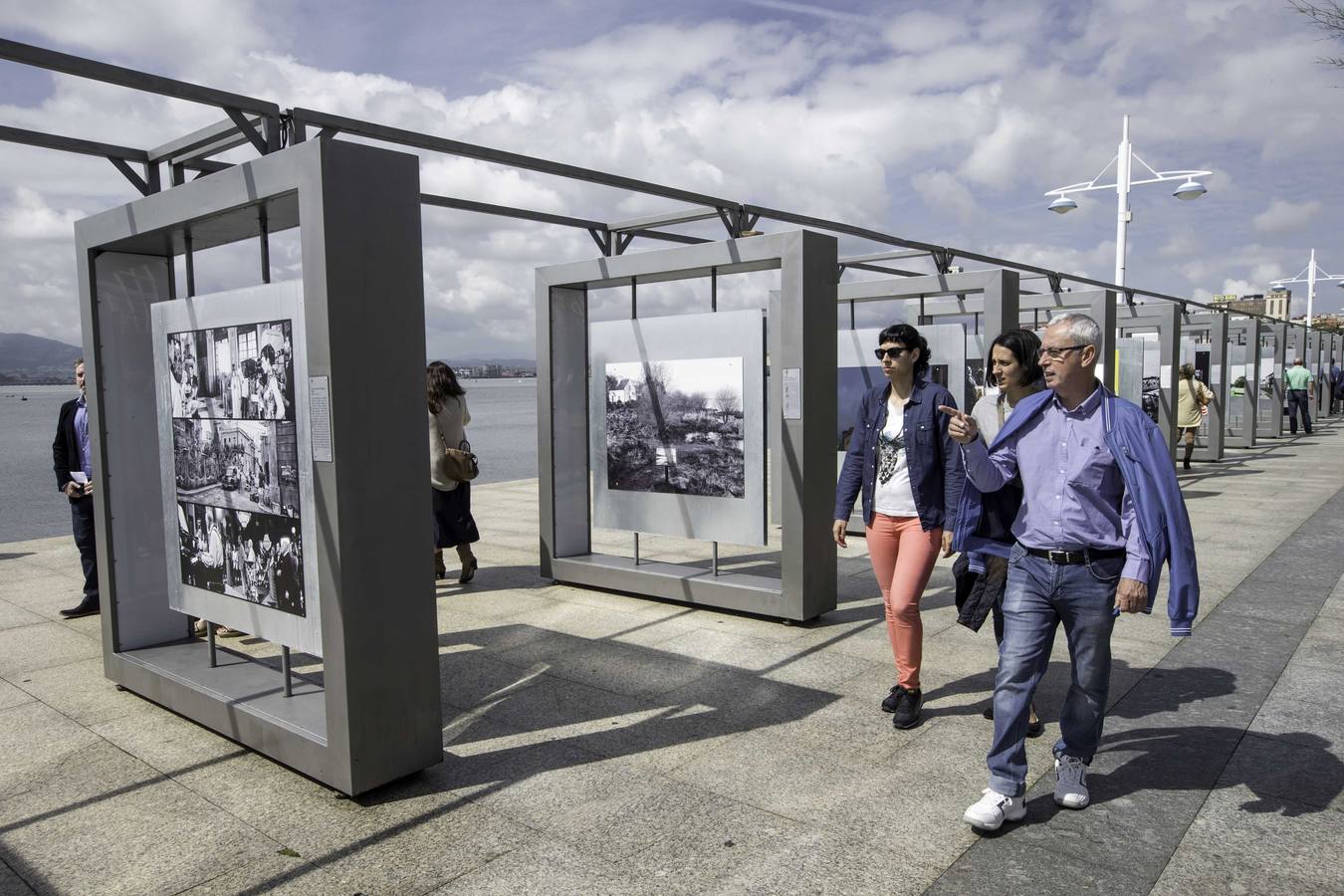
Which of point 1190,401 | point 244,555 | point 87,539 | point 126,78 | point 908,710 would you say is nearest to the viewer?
point 126,78

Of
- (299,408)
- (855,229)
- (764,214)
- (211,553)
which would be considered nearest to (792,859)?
(299,408)

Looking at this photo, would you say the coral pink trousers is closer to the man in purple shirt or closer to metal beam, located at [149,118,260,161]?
the man in purple shirt

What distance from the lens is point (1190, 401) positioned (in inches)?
632

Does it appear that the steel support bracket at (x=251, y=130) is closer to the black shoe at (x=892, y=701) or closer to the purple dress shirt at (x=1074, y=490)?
the purple dress shirt at (x=1074, y=490)

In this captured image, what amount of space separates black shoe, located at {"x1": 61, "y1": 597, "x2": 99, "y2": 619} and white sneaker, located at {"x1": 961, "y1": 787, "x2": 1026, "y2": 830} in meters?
6.69

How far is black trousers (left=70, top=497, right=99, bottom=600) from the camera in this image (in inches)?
280

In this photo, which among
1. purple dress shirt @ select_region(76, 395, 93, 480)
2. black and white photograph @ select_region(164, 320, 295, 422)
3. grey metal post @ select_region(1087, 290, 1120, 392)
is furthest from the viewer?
grey metal post @ select_region(1087, 290, 1120, 392)

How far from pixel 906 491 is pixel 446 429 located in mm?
4307

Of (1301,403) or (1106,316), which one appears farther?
(1301,403)

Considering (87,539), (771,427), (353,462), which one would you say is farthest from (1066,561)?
(87,539)

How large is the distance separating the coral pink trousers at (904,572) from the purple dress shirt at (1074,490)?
3.05 ft

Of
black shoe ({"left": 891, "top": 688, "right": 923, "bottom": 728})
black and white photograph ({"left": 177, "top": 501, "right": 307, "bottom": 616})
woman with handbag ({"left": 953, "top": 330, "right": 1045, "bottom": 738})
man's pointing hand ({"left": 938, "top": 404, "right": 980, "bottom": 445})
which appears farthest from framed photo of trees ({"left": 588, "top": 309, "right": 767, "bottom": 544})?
black and white photograph ({"left": 177, "top": 501, "right": 307, "bottom": 616})

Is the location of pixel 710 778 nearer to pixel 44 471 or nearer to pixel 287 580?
pixel 287 580

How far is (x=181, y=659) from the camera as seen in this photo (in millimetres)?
5211
